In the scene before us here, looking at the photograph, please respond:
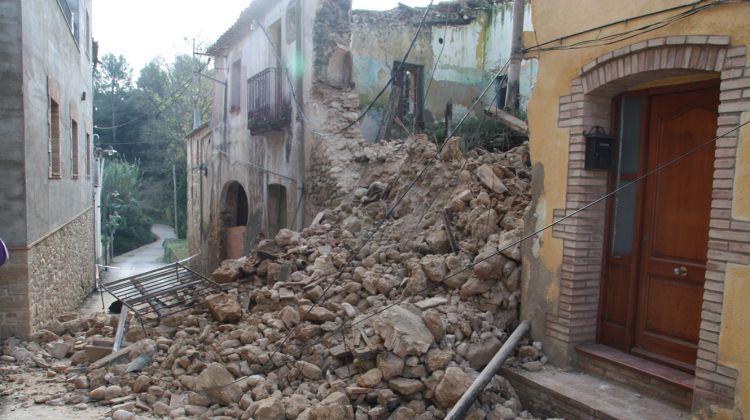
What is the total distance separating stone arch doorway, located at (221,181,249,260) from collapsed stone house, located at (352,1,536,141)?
5916 millimetres

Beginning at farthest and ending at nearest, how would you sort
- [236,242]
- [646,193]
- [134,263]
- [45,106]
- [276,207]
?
[134,263], [236,242], [276,207], [45,106], [646,193]

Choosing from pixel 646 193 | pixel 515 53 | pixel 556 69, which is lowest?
pixel 646 193

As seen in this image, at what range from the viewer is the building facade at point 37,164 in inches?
283

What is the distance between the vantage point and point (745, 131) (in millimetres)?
3648

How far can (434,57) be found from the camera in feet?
43.7

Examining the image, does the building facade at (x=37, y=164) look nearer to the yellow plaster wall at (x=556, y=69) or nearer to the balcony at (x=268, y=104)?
the balcony at (x=268, y=104)

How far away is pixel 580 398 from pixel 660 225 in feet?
4.95

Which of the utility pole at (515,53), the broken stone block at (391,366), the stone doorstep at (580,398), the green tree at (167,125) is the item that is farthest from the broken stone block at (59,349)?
the green tree at (167,125)

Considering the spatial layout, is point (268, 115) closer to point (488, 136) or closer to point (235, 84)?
point (235, 84)

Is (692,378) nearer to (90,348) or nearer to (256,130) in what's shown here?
(90,348)

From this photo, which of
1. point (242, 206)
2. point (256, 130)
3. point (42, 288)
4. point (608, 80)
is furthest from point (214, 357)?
point (242, 206)

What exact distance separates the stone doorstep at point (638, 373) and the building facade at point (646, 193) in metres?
0.02

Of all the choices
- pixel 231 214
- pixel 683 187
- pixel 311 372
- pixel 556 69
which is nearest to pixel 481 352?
pixel 311 372

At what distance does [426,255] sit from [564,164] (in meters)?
1.98
